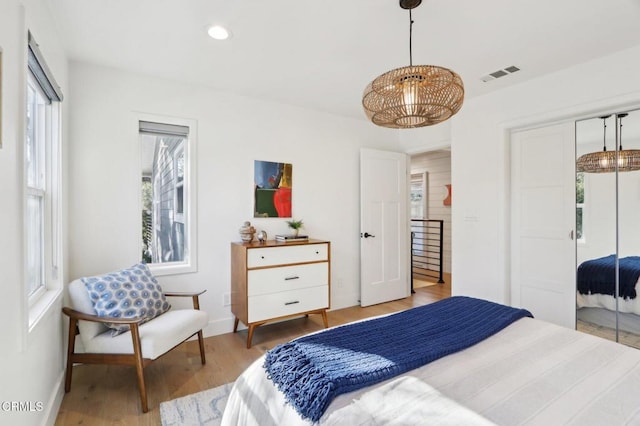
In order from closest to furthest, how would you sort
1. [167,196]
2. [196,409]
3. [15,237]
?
1. [15,237]
2. [196,409]
3. [167,196]

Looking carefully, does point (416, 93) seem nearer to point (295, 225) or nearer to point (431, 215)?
point (295, 225)

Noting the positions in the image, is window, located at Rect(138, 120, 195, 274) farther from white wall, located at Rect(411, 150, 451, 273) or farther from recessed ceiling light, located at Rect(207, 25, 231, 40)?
white wall, located at Rect(411, 150, 451, 273)

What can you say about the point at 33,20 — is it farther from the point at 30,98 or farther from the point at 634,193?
the point at 634,193

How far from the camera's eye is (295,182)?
3.65m

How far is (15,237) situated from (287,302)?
213 cm

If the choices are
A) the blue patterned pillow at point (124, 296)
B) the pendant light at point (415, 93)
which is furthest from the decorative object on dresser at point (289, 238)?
the pendant light at point (415, 93)

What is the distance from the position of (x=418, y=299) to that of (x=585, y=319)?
1930 millimetres

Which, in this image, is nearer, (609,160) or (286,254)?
(609,160)

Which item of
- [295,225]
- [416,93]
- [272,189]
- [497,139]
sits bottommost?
[295,225]

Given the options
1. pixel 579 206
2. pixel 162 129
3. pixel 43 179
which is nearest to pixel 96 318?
pixel 43 179

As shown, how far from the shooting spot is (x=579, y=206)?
2793 millimetres

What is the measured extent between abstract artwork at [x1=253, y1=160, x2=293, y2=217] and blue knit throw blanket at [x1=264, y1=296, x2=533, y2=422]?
1.97 metres

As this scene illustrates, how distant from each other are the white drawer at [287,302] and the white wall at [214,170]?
0.51 m

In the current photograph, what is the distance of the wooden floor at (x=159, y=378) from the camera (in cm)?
193
